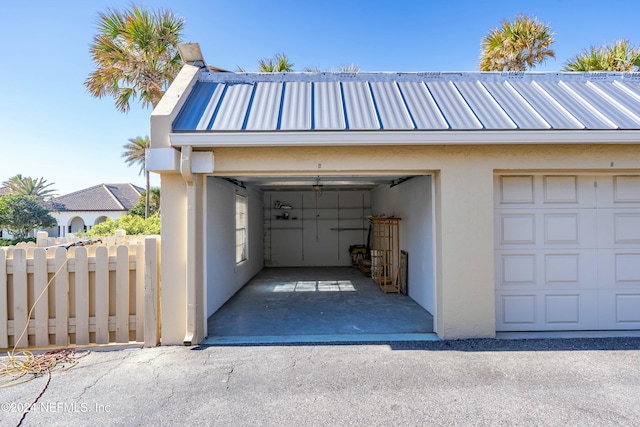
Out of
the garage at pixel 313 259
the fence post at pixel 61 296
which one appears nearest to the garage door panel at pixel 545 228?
the garage at pixel 313 259

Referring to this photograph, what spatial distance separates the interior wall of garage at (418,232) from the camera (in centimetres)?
572

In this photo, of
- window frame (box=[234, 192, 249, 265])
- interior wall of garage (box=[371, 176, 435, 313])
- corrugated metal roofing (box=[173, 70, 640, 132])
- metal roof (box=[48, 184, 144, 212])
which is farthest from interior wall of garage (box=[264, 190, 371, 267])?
metal roof (box=[48, 184, 144, 212])

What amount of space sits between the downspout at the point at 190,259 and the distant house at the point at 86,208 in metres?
27.5

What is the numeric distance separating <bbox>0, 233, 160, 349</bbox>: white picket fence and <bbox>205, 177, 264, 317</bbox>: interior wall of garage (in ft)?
2.86

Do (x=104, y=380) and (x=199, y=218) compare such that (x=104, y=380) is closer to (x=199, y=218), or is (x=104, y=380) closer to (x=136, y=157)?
(x=199, y=218)

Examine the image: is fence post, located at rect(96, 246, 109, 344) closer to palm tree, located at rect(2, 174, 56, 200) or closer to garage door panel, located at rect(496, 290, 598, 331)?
garage door panel, located at rect(496, 290, 598, 331)

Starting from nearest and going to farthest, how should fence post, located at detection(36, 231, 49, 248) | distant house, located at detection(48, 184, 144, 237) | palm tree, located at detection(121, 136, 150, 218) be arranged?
fence post, located at detection(36, 231, 49, 248), palm tree, located at detection(121, 136, 150, 218), distant house, located at detection(48, 184, 144, 237)

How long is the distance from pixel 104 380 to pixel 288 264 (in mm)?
8878

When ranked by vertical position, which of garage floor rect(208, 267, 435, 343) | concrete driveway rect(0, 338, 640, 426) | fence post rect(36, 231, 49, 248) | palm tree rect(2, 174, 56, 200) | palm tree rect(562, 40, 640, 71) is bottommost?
garage floor rect(208, 267, 435, 343)

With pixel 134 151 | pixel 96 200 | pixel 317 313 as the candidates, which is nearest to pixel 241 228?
pixel 317 313

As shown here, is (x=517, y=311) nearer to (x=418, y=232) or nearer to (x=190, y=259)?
(x=418, y=232)

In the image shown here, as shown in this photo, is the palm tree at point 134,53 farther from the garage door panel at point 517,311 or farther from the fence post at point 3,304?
the garage door panel at point 517,311

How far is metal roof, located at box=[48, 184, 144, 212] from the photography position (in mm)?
27406

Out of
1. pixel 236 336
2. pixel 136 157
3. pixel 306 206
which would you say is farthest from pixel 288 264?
pixel 136 157
